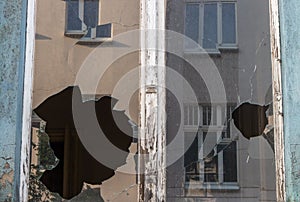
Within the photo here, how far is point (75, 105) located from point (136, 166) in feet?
2.29

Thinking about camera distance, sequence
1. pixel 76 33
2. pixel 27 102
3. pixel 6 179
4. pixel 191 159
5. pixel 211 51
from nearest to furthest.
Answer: pixel 6 179 → pixel 27 102 → pixel 191 159 → pixel 211 51 → pixel 76 33

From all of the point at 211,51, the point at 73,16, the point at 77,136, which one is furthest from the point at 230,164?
the point at 73,16

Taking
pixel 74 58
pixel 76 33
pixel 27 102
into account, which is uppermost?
pixel 76 33

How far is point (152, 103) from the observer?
1.78 metres

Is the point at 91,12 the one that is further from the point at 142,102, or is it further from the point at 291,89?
the point at 291,89

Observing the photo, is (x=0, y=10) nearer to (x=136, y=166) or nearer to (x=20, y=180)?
(x=20, y=180)

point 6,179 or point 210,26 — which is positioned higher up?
point 210,26

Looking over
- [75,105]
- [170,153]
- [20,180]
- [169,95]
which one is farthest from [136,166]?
[75,105]

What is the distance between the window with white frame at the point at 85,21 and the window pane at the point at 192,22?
0.37 metres

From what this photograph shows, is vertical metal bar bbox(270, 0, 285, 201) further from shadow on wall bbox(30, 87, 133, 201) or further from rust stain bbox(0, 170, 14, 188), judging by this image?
rust stain bbox(0, 170, 14, 188)

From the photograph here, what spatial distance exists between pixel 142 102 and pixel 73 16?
751 millimetres

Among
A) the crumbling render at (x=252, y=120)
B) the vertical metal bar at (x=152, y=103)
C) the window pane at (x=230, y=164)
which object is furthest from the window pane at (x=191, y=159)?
the vertical metal bar at (x=152, y=103)

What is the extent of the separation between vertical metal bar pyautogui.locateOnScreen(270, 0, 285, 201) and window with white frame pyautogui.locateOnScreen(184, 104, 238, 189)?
43 centimetres

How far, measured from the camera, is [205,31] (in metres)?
2.24
